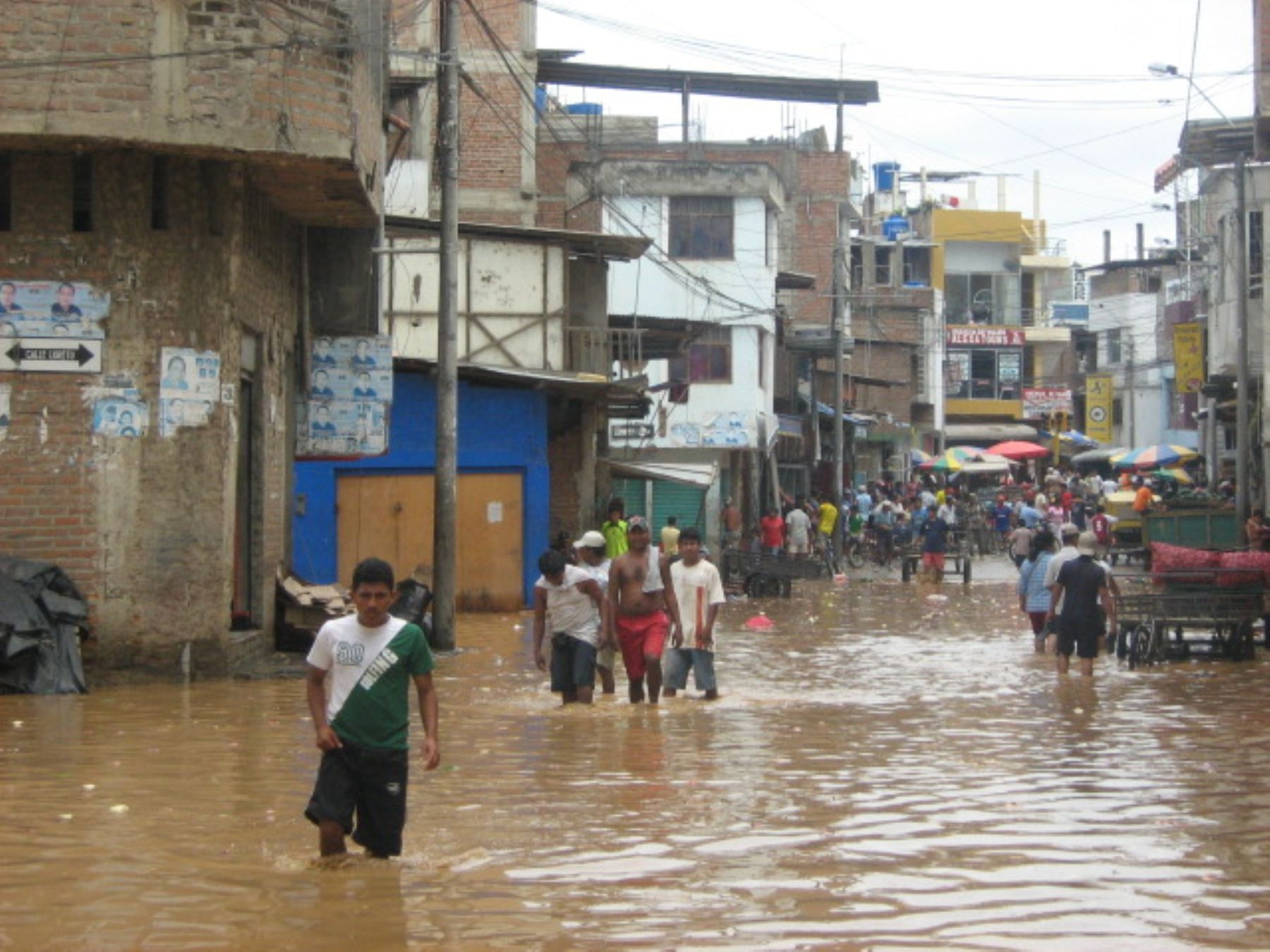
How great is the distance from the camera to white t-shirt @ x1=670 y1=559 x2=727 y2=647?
15562 mm

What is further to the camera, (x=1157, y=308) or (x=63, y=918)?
(x=1157, y=308)

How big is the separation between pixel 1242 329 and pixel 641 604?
23.9 metres

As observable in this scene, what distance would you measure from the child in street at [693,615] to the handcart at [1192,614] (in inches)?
228

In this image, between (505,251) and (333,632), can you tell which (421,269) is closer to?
(505,251)

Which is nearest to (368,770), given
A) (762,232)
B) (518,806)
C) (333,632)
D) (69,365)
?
(333,632)

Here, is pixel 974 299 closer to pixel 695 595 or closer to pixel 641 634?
pixel 695 595

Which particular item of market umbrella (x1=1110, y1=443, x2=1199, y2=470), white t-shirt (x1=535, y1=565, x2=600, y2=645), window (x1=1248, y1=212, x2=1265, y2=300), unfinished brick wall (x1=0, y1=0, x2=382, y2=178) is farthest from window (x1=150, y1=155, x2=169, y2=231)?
market umbrella (x1=1110, y1=443, x2=1199, y2=470)

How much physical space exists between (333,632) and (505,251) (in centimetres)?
2510

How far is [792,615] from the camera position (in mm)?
30438

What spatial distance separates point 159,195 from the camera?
16.9m

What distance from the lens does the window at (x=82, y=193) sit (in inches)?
653

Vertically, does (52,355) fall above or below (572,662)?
above

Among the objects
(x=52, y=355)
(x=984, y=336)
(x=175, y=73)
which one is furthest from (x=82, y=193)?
(x=984, y=336)

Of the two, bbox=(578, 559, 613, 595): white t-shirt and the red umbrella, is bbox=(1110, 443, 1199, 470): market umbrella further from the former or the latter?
bbox=(578, 559, 613, 595): white t-shirt
